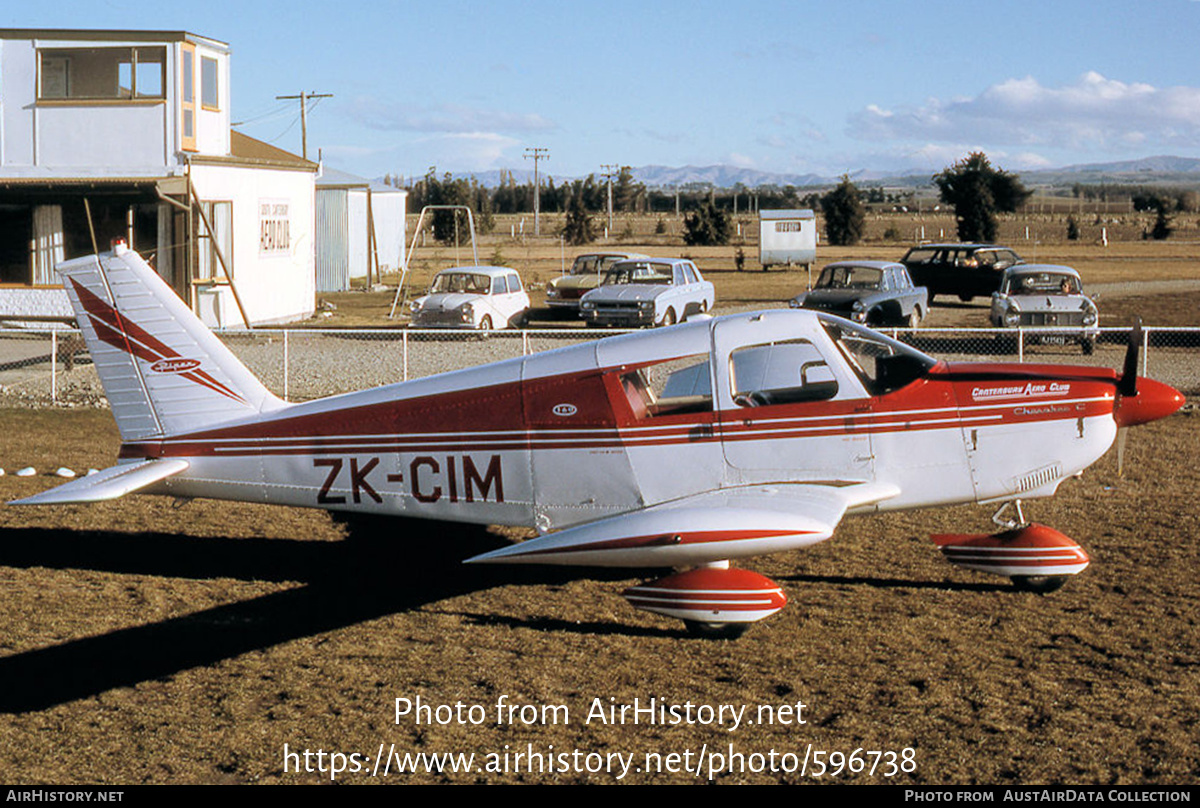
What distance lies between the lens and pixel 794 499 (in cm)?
790

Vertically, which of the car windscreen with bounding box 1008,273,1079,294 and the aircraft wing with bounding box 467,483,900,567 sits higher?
the car windscreen with bounding box 1008,273,1079,294

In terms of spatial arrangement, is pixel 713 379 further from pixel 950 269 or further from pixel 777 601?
pixel 950 269

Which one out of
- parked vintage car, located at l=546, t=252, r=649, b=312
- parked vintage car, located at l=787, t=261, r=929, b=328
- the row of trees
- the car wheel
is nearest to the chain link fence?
parked vintage car, located at l=787, t=261, r=929, b=328

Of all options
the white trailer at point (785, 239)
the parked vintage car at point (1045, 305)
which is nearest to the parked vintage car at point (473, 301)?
the parked vintage car at point (1045, 305)

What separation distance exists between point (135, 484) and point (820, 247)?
208ft

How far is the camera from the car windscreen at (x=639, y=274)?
92.4ft

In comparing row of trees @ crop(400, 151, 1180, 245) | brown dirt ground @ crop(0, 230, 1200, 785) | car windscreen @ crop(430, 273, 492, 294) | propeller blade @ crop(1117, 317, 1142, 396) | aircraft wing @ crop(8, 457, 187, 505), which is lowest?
brown dirt ground @ crop(0, 230, 1200, 785)

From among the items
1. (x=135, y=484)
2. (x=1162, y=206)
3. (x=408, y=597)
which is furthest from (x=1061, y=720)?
(x=1162, y=206)

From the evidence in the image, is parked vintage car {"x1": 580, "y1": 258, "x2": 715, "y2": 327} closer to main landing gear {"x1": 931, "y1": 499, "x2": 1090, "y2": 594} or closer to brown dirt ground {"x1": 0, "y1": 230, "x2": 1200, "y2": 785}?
brown dirt ground {"x1": 0, "y1": 230, "x2": 1200, "y2": 785}

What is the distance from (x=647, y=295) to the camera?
27.0 metres

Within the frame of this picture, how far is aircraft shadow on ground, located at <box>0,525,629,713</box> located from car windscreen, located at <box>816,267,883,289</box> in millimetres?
16685

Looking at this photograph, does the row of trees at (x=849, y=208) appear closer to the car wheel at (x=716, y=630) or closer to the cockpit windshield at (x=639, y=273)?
the cockpit windshield at (x=639, y=273)

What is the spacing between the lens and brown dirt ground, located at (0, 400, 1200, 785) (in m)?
6.22

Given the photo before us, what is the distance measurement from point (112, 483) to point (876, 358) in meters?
5.77
